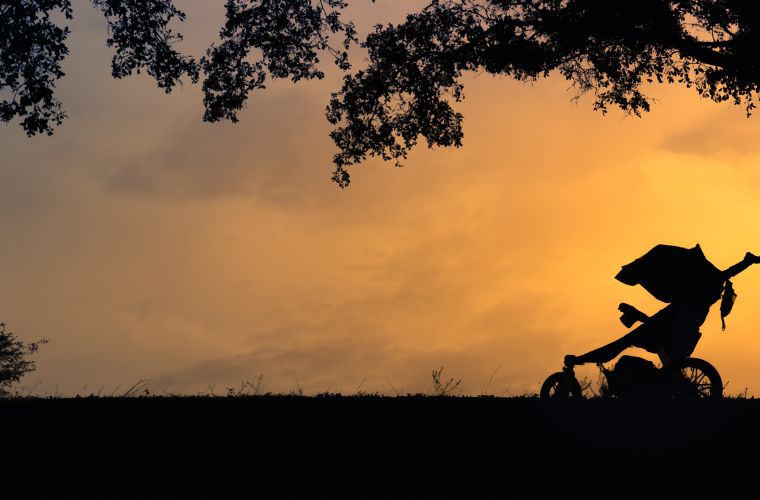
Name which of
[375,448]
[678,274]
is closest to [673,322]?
[678,274]

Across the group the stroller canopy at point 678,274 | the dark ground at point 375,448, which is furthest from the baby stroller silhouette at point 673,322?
the dark ground at point 375,448

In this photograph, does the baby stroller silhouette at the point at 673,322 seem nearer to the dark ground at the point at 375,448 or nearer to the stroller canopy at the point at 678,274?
the stroller canopy at the point at 678,274

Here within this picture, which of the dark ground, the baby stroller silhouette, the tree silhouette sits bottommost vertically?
the dark ground

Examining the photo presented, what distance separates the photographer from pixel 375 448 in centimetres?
1022

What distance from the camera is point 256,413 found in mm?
11570

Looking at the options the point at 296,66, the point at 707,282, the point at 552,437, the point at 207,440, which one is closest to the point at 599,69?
the point at 296,66

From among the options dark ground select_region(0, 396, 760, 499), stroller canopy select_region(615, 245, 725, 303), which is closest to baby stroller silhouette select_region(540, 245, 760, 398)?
stroller canopy select_region(615, 245, 725, 303)

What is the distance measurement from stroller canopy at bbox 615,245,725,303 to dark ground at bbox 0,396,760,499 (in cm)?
202

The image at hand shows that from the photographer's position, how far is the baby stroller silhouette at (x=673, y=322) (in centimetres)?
1388

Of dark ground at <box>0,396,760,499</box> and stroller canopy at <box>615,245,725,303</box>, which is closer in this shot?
dark ground at <box>0,396,760,499</box>

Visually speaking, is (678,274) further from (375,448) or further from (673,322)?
(375,448)

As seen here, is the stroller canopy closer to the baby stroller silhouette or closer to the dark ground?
the baby stroller silhouette

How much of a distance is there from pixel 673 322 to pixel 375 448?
6065 mm

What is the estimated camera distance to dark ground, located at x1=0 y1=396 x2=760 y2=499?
9.36 m
